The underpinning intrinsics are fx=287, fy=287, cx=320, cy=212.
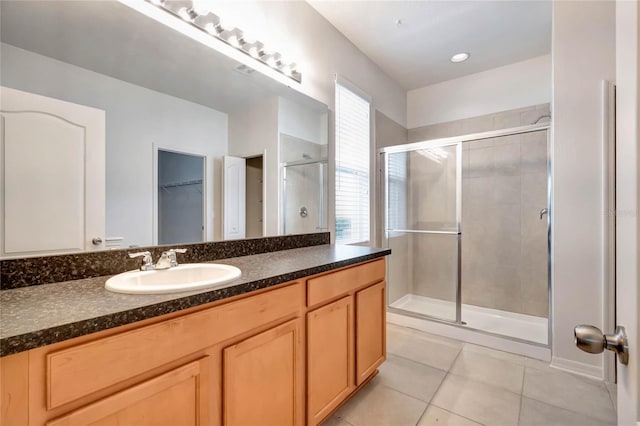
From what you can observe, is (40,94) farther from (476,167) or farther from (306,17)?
(476,167)

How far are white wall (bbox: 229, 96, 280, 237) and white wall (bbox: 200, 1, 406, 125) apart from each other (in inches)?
15.9

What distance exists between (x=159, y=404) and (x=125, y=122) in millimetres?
1083

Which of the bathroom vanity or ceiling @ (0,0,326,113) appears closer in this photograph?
the bathroom vanity

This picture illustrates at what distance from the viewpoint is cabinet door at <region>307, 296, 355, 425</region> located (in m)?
1.33

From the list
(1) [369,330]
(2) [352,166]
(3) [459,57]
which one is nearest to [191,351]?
(1) [369,330]

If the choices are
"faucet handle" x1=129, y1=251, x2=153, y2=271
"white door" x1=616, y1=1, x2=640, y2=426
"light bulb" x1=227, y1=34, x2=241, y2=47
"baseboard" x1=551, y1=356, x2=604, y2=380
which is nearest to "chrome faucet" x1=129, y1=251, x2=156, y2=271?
"faucet handle" x1=129, y1=251, x2=153, y2=271

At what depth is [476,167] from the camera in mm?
3135

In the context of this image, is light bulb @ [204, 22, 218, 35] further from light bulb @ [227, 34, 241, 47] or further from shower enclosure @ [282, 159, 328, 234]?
shower enclosure @ [282, 159, 328, 234]

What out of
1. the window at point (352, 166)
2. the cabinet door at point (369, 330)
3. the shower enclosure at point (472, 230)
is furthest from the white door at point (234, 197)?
the shower enclosure at point (472, 230)

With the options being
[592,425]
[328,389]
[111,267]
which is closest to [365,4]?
[111,267]

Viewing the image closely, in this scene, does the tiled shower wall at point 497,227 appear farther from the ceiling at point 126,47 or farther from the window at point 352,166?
the ceiling at point 126,47

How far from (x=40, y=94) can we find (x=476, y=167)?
343cm

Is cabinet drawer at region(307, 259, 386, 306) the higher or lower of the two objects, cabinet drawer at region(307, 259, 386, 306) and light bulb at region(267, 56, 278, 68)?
the lower

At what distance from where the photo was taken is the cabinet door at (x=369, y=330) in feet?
5.41
